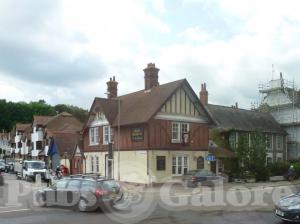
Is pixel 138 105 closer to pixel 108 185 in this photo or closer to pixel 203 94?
pixel 203 94

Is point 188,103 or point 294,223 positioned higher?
point 188,103

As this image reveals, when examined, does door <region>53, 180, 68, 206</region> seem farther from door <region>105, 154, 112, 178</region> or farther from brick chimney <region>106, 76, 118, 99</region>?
brick chimney <region>106, 76, 118, 99</region>

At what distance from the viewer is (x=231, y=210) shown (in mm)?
18781

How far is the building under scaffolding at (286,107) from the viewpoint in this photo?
194ft

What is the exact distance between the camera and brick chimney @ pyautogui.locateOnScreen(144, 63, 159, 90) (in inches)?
1697

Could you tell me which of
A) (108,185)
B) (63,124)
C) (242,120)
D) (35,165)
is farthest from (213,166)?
(63,124)

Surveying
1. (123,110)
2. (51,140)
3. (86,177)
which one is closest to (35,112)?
(51,140)

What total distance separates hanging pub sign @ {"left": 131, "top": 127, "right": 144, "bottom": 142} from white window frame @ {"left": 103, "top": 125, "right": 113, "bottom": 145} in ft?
12.9

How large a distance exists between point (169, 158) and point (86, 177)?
19844 mm

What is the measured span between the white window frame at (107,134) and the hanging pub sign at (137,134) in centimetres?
394

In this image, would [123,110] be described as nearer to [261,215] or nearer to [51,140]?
[51,140]

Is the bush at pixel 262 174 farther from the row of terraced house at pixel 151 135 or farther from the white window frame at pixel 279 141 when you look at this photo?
the white window frame at pixel 279 141

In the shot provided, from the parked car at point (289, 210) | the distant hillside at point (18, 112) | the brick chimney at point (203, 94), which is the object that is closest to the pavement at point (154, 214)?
the parked car at point (289, 210)

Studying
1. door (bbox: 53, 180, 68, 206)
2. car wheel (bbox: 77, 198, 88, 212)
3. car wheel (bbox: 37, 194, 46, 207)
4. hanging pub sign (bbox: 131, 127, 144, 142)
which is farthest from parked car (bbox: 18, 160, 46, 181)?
car wheel (bbox: 77, 198, 88, 212)
